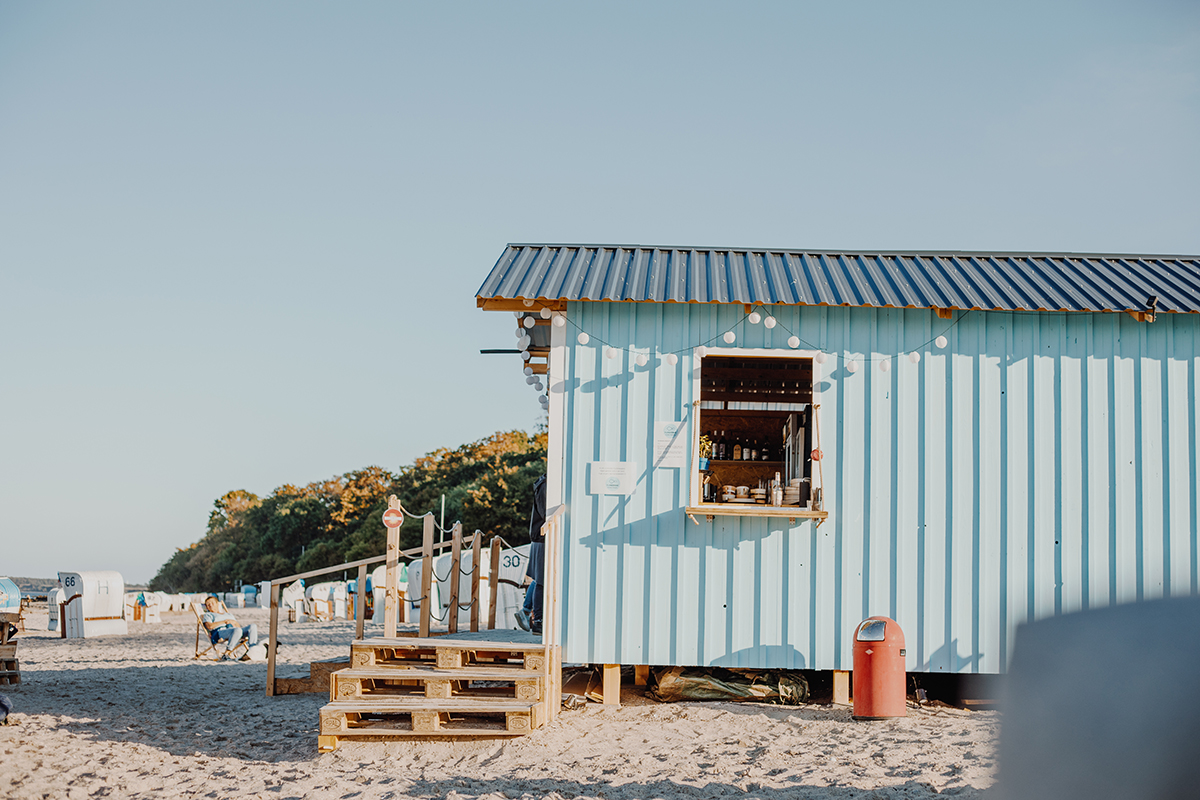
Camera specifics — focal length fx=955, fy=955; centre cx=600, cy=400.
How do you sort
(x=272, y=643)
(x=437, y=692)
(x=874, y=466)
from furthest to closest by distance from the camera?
1. (x=272, y=643)
2. (x=874, y=466)
3. (x=437, y=692)

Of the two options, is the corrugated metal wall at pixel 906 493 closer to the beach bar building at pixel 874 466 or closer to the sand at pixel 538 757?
the beach bar building at pixel 874 466

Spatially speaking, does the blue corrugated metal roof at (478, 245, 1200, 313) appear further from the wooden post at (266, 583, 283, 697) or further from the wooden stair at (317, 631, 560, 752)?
the wooden post at (266, 583, 283, 697)

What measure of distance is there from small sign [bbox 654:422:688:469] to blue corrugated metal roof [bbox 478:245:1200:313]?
0.98 metres

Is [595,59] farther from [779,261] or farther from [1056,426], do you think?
[1056,426]

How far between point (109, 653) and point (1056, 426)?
13.7 m

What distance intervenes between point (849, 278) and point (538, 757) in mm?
4456

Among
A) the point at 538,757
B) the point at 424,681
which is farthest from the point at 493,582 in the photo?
the point at 538,757

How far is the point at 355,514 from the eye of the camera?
131 feet

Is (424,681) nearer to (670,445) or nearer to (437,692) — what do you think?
(437,692)

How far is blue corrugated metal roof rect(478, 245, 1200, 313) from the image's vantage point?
24.0 ft

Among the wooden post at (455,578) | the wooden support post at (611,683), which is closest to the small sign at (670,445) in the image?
the wooden support post at (611,683)

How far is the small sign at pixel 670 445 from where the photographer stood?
7.32 meters

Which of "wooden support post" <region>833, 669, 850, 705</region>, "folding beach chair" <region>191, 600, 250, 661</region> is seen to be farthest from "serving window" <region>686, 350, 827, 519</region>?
"folding beach chair" <region>191, 600, 250, 661</region>

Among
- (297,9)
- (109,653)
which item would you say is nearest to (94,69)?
(297,9)
